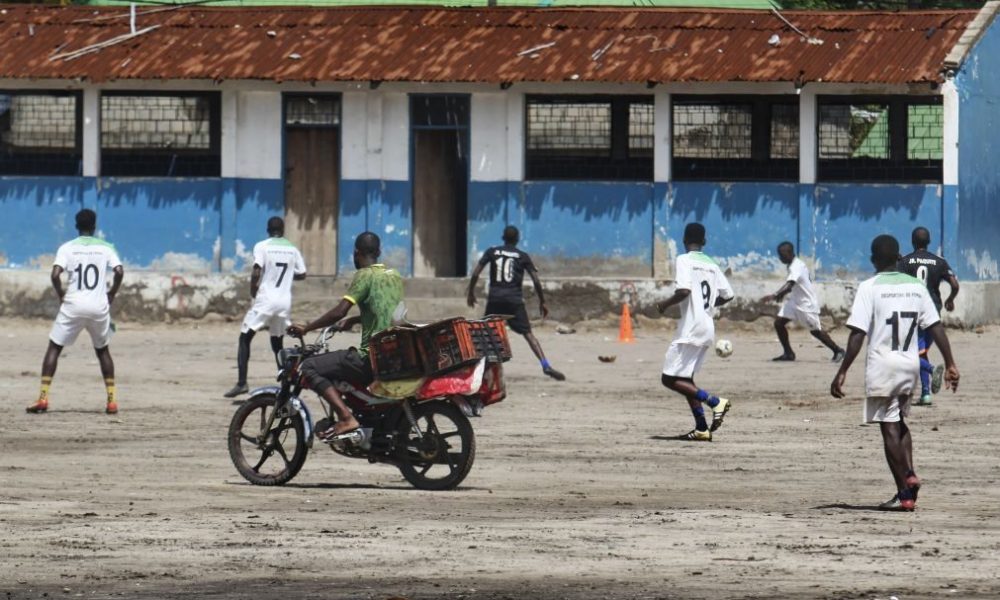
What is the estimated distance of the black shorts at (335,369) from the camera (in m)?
14.0

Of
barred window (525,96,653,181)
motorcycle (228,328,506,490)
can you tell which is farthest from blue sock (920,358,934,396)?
barred window (525,96,653,181)

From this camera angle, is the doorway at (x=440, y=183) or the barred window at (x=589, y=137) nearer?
the barred window at (x=589, y=137)

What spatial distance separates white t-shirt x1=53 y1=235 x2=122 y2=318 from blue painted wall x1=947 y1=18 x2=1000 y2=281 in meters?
14.3

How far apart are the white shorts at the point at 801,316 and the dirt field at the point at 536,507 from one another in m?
2.27

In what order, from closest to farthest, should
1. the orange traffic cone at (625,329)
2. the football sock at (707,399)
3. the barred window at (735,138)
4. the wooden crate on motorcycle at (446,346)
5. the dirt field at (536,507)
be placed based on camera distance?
1. the dirt field at (536,507)
2. the wooden crate on motorcycle at (446,346)
3. the football sock at (707,399)
4. the orange traffic cone at (625,329)
5. the barred window at (735,138)

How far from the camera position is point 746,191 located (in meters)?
30.1

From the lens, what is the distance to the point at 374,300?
46.2ft

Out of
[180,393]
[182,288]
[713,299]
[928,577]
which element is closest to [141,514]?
[928,577]

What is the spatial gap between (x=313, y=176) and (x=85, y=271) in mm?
12031

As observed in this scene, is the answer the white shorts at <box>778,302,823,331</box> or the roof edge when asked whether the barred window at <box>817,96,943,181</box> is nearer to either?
the roof edge

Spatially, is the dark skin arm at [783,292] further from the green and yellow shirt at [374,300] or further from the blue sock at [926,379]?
the green and yellow shirt at [374,300]

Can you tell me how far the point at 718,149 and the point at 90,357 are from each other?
9693 millimetres

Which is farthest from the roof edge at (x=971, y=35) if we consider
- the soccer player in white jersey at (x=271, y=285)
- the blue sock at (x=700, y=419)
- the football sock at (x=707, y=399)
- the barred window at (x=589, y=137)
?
the football sock at (x=707, y=399)

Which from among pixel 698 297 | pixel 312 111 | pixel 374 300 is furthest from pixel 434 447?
pixel 312 111
